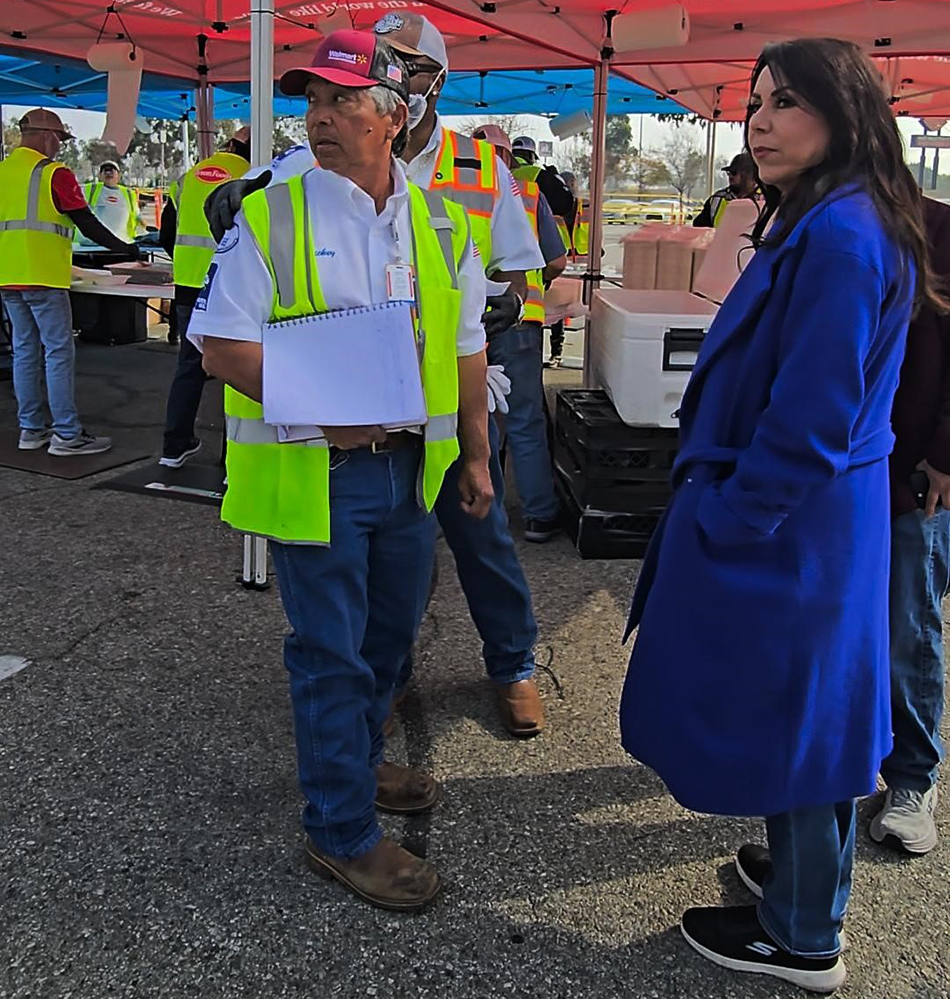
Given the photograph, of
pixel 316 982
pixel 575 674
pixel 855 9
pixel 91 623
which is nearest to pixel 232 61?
pixel 855 9

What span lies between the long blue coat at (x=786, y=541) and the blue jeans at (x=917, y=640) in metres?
0.53

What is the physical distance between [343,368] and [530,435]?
290cm

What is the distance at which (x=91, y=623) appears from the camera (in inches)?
148

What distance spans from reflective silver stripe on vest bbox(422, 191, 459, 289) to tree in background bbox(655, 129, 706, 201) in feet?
165

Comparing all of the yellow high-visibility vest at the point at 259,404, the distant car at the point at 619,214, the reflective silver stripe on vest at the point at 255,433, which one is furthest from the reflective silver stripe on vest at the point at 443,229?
the distant car at the point at 619,214

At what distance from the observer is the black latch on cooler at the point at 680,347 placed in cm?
436

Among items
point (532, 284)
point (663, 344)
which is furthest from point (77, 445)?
point (663, 344)

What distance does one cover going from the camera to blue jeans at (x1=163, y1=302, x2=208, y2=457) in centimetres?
573

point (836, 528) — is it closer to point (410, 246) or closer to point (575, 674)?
point (410, 246)

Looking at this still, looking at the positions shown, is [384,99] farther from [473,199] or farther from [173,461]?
[173,461]

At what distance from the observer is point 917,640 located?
8.11ft

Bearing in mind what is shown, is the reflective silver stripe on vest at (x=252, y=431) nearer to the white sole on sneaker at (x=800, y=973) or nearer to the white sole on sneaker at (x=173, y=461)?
the white sole on sneaker at (x=800, y=973)

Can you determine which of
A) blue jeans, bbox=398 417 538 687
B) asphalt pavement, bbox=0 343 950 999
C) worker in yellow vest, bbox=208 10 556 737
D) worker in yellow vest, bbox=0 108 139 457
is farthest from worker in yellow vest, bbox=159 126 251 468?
blue jeans, bbox=398 417 538 687

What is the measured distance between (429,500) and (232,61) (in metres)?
8.59
